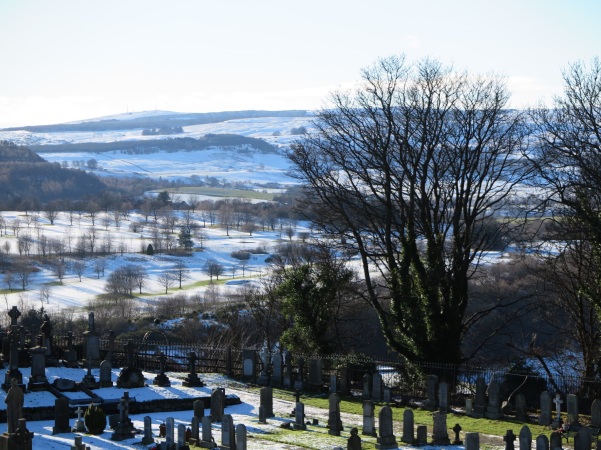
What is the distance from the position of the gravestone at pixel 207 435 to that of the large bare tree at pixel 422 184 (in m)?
11.5

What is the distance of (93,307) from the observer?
237 ft

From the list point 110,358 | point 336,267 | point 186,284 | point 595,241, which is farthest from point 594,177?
point 186,284

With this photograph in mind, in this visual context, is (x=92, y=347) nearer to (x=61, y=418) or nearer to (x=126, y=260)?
(x=61, y=418)

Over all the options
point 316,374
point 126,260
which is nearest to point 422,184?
point 316,374

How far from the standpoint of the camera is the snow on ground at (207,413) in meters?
20.6

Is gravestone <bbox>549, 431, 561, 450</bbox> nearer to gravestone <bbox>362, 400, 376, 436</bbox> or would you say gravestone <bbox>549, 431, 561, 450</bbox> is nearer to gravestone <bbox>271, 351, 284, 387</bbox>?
gravestone <bbox>362, 400, 376, 436</bbox>

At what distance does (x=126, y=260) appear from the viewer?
10488cm

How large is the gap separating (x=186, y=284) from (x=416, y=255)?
2546 inches

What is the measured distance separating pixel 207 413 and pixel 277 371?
5.80 metres

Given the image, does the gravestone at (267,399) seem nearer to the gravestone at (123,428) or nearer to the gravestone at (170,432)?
the gravestone at (123,428)

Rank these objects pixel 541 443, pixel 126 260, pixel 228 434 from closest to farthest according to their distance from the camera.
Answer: pixel 541 443 → pixel 228 434 → pixel 126 260

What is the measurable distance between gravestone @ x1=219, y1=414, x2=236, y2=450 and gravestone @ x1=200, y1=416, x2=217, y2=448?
31 cm

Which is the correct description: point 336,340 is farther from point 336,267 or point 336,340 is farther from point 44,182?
point 44,182

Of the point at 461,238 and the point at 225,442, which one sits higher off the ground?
the point at 461,238
